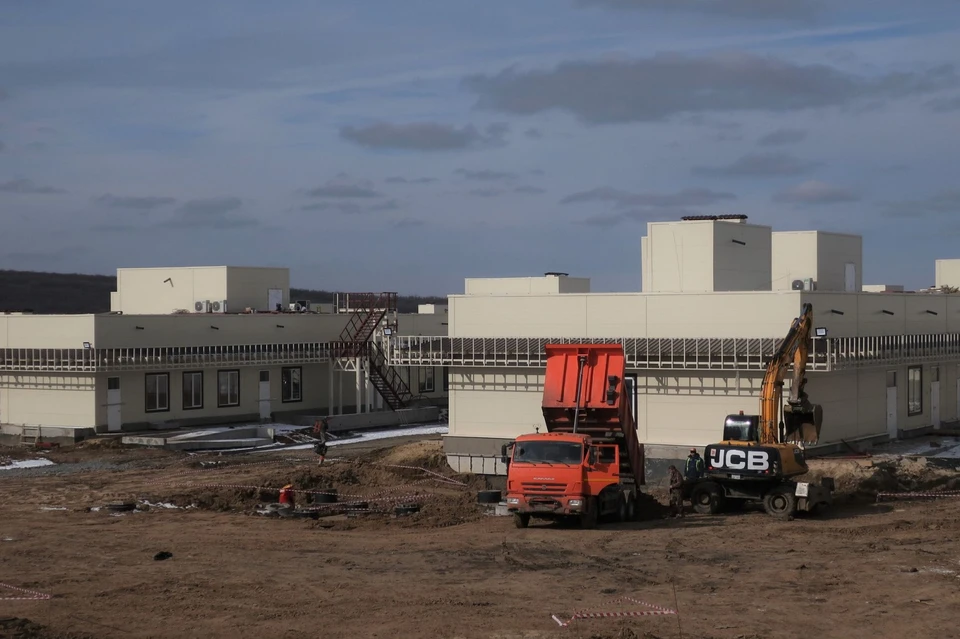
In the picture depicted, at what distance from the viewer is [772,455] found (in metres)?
28.4

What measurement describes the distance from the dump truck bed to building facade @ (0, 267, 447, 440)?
24041mm

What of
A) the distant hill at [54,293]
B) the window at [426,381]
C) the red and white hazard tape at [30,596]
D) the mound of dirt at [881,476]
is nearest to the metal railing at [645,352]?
the mound of dirt at [881,476]

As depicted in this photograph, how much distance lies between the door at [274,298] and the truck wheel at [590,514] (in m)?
34.5

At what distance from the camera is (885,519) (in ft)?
91.5

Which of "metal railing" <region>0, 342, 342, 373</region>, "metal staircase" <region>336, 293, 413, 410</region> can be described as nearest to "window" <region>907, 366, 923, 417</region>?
"metal staircase" <region>336, 293, 413, 410</region>

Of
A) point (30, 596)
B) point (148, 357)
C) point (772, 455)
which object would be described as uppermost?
point (148, 357)

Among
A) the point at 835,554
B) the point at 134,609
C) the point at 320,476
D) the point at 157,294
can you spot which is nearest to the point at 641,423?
the point at 320,476

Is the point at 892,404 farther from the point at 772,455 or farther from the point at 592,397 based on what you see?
the point at 592,397

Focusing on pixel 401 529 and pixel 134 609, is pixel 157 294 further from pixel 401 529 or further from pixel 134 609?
pixel 134 609

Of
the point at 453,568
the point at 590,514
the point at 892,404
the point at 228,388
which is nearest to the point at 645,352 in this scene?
the point at 892,404

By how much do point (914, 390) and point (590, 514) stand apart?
21.0m

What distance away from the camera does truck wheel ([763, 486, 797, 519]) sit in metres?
28.4

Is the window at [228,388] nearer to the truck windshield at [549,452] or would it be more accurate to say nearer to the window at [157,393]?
the window at [157,393]

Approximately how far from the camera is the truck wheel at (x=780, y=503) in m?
28.4
